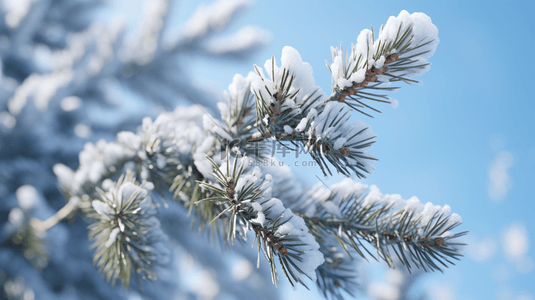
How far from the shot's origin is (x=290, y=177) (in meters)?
0.69

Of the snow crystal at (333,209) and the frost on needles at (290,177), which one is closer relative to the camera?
the frost on needles at (290,177)

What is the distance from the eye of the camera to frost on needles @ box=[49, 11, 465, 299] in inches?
16.6

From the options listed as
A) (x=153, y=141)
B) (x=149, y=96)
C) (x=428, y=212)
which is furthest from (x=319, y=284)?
(x=149, y=96)

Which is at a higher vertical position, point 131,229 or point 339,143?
point 339,143

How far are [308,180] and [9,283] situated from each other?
4.91ft

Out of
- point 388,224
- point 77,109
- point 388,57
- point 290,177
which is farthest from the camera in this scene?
point 77,109

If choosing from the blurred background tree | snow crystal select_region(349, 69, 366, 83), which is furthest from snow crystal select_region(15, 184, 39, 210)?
snow crystal select_region(349, 69, 366, 83)

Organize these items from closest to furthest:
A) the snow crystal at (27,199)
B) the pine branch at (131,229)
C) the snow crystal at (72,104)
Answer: the pine branch at (131,229)
the snow crystal at (27,199)
the snow crystal at (72,104)

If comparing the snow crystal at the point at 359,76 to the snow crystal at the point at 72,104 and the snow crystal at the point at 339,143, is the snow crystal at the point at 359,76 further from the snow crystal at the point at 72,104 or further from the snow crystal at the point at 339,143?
the snow crystal at the point at 72,104

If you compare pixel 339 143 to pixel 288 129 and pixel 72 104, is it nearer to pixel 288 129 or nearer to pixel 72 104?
pixel 288 129

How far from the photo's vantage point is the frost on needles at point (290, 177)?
1.38 feet

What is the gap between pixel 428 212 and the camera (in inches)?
20.5

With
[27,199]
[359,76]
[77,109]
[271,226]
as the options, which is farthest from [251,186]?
[77,109]

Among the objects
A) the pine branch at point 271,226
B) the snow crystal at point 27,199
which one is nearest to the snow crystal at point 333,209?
the pine branch at point 271,226
